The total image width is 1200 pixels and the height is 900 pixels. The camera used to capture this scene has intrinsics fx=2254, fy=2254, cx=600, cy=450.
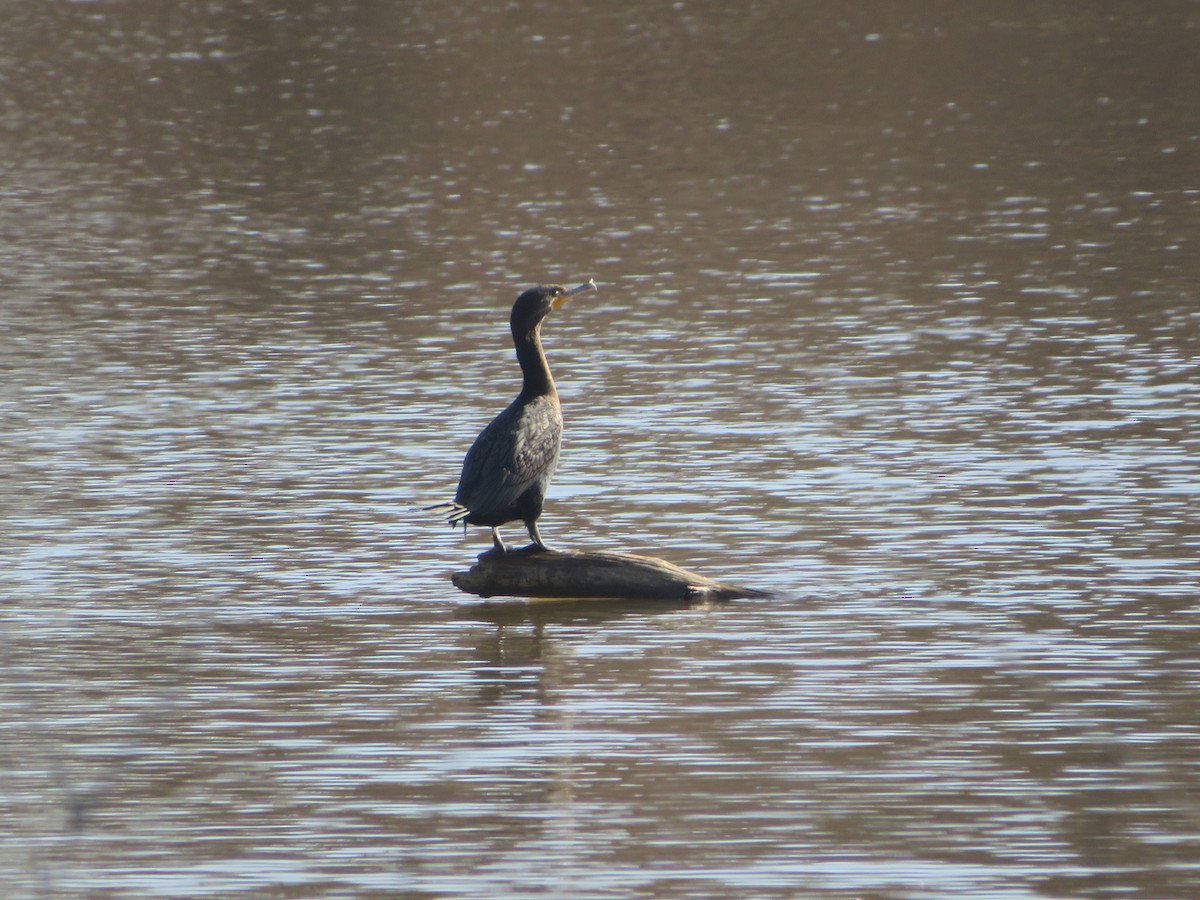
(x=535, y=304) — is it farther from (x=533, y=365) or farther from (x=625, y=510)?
(x=625, y=510)

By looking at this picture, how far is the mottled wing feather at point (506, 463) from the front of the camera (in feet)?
38.6

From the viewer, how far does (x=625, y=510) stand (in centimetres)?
1421

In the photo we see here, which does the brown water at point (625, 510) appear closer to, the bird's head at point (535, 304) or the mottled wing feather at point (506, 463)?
the mottled wing feather at point (506, 463)

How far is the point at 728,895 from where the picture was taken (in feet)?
23.7

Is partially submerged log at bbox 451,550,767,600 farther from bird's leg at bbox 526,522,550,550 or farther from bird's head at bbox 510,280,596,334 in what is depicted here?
bird's head at bbox 510,280,596,334

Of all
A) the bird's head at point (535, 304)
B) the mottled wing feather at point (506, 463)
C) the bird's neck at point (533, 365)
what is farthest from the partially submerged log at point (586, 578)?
the bird's head at point (535, 304)

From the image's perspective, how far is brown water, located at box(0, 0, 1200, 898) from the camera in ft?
26.6

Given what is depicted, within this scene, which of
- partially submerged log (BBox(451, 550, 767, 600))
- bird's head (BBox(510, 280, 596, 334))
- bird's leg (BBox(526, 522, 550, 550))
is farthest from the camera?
bird's head (BBox(510, 280, 596, 334))

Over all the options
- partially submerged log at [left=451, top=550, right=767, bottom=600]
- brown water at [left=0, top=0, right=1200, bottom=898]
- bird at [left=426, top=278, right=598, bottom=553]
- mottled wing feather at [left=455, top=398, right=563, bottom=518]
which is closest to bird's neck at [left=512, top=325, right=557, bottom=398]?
bird at [left=426, top=278, right=598, bottom=553]

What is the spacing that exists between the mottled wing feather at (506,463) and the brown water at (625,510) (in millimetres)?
656

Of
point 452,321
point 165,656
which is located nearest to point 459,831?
point 165,656

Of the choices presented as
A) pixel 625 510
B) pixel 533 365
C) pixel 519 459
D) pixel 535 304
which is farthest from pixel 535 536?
pixel 625 510

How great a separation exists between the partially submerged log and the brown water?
17cm

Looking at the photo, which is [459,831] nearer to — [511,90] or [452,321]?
[452,321]
